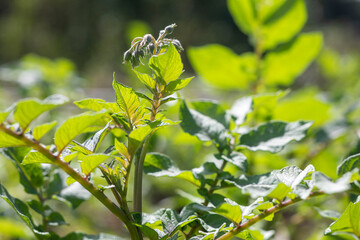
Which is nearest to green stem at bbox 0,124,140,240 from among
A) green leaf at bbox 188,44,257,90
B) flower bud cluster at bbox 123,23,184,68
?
flower bud cluster at bbox 123,23,184,68

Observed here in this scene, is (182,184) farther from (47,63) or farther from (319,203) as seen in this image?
(47,63)

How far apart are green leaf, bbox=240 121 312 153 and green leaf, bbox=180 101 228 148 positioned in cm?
3

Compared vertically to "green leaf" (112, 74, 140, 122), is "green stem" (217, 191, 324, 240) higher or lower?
lower

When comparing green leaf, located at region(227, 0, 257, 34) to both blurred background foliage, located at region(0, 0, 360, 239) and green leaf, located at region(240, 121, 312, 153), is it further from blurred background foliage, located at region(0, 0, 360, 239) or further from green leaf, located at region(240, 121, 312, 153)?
green leaf, located at region(240, 121, 312, 153)

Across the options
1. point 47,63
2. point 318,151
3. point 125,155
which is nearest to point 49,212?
A: point 125,155

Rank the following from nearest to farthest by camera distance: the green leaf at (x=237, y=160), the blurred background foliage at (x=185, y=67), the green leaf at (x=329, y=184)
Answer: the green leaf at (x=329, y=184)
the green leaf at (x=237, y=160)
the blurred background foliage at (x=185, y=67)

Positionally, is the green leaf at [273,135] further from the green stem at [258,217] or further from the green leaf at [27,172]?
the green leaf at [27,172]

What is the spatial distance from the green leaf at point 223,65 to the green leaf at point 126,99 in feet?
1.53

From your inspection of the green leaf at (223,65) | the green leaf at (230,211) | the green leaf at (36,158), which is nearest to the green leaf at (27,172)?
the green leaf at (36,158)

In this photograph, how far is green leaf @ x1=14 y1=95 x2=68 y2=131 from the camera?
332 millimetres

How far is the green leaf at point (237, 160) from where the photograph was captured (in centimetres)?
46

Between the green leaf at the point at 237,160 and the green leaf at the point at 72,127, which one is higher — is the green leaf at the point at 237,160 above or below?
below

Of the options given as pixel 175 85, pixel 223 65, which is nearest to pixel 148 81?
pixel 175 85

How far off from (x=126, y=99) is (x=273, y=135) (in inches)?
8.1
